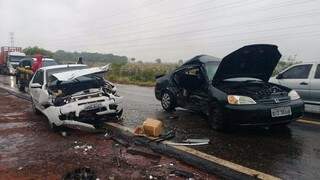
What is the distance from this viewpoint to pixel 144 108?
1274cm

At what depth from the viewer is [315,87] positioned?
1055 centimetres

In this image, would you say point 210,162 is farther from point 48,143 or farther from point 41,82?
point 41,82

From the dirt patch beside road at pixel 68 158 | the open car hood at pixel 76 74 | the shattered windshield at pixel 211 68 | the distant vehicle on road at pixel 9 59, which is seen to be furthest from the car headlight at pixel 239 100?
the distant vehicle on road at pixel 9 59

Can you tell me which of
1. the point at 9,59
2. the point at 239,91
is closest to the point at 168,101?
the point at 239,91

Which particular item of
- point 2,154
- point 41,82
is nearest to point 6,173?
point 2,154

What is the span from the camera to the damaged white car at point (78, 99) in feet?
29.9

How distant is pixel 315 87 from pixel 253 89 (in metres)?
3.00

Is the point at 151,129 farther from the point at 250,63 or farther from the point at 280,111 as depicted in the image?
the point at 250,63

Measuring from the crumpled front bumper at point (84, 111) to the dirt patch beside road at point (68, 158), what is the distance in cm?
31

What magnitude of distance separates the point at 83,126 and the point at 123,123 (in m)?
1.18

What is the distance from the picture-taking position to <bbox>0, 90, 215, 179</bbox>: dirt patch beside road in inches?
234

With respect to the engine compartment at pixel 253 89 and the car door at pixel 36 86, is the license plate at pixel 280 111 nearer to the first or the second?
the engine compartment at pixel 253 89

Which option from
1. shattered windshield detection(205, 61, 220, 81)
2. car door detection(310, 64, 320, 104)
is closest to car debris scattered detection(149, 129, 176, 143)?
shattered windshield detection(205, 61, 220, 81)

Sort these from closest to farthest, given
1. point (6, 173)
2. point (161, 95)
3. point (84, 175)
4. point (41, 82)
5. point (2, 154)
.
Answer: point (84, 175)
point (6, 173)
point (2, 154)
point (41, 82)
point (161, 95)
